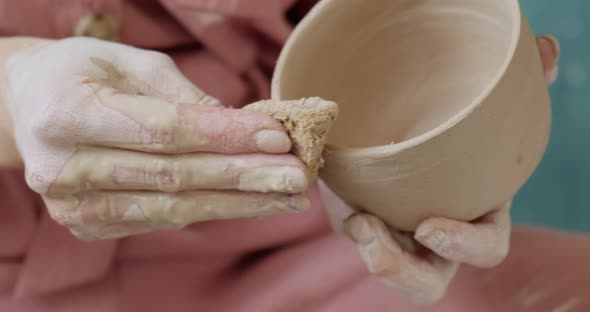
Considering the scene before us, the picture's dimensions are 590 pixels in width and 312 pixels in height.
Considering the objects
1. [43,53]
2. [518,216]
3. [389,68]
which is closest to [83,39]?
[43,53]

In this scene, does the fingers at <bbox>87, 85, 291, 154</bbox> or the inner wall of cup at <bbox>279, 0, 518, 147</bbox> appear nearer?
the fingers at <bbox>87, 85, 291, 154</bbox>

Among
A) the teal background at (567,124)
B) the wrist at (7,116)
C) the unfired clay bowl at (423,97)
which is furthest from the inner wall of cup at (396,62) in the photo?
the teal background at (567,124)

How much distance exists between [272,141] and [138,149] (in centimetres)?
9

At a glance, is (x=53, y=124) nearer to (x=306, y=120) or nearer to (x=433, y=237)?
(x=306, y=120)

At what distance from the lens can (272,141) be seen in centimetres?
43

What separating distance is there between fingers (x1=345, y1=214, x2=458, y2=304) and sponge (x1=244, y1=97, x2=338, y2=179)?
0.09 m

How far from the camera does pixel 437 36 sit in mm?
601

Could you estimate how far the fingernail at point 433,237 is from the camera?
0.50m

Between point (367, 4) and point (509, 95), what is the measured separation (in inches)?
6.4

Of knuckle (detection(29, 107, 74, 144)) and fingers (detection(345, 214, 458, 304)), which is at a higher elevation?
knuckle (detection(29, 107, 74, 144))

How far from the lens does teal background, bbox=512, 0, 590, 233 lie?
979 mm

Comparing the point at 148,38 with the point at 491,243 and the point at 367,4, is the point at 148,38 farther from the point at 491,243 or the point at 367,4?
the point at 491,243

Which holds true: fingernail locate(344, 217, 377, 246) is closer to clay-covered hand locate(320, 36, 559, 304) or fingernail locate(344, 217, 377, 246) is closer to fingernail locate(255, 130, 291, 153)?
clay-covered hand locate(320, 36, 559, 304)

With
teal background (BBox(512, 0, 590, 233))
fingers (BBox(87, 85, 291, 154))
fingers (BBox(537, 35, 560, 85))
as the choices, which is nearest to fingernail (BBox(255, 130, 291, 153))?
fingers (BBox(87, 85, 291, 154))
